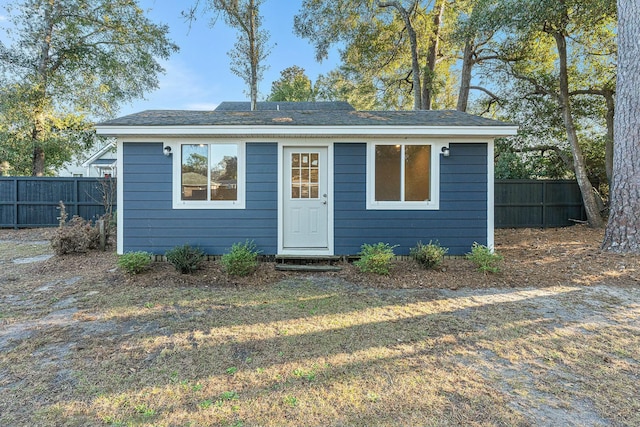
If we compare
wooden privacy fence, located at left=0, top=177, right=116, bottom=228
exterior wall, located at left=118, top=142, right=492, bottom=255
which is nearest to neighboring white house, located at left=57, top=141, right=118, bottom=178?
wooden privacy fence, located at left=0, top=177, right=116, bottom=228

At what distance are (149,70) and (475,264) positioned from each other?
1441 centimetres

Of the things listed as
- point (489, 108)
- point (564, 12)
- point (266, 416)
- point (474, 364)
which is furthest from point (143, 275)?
point (489, 108)

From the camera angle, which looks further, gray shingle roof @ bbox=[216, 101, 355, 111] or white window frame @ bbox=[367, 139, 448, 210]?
gray shingle roof @ bbox=[216, 101, 355, 111]

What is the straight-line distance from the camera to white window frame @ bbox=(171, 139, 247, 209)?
17.7ft

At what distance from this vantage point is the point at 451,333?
2.90 metres

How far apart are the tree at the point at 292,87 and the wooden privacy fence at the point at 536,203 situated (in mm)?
15326

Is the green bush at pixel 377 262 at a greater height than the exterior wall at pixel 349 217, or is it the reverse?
the exterior wall at pixel 349 217

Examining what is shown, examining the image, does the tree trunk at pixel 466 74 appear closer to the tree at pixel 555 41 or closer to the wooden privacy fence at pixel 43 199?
the tree at pixel 555 41

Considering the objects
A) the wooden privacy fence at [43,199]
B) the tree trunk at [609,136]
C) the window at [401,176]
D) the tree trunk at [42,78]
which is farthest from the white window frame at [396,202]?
the tree trunk at [42,78]

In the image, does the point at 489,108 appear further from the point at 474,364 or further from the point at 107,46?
the point at 107,46

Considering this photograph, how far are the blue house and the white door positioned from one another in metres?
0.04

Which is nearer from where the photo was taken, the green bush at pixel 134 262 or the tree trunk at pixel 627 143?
the green bush at pixel 134 262

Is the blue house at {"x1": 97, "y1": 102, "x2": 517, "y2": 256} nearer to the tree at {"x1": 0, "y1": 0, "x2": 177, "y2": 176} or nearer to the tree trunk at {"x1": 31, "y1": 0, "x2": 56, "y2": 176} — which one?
the tree trunk at {"x1": 31, "y1": 0, "x2": 56, "y2": 176}

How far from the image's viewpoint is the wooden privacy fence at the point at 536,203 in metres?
9.71
